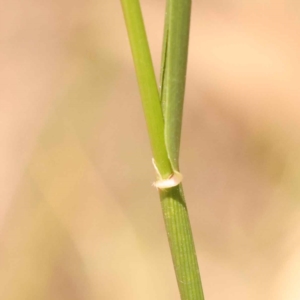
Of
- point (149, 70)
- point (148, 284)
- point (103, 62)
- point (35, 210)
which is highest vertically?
point (149, 70)

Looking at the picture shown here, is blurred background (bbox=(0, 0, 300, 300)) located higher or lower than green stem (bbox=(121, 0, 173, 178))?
lower

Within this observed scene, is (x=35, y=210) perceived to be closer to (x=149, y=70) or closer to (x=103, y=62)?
(x=103, y=62)

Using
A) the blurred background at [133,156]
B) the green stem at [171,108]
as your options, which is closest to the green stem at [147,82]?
the green stem at [171,108]

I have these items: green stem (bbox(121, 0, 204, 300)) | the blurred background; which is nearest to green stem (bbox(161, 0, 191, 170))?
green stem (bbox(121, 0, 204, 300))

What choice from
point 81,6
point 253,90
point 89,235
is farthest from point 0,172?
point 253,90

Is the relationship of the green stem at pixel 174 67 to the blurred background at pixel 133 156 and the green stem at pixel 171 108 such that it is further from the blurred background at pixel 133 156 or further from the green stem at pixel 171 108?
the blurred background at pixel 133 156

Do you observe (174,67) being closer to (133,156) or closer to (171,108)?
(171,108)


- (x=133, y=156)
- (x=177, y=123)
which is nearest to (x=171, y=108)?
(x=177, y=123)

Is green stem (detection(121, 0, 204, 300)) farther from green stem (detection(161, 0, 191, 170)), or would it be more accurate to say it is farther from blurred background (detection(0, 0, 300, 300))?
blurred background (detection(0, 0, 300, 300))
